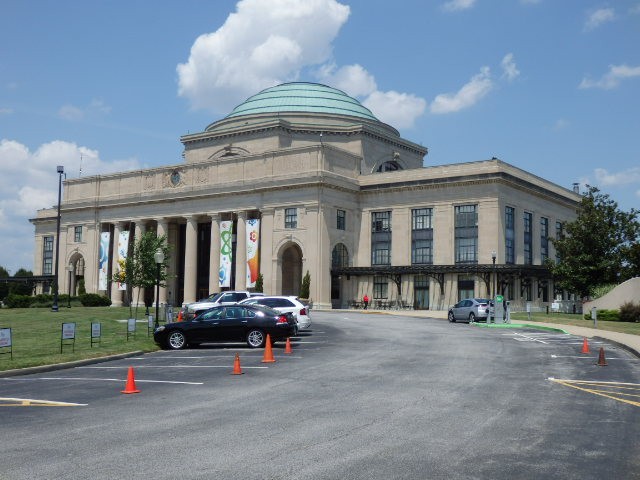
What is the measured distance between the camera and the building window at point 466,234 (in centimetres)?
6638

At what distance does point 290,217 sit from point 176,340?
44254 mm

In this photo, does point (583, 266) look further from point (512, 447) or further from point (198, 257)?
point (512, 447)

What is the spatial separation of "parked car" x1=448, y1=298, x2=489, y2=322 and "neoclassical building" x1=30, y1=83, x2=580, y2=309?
56.3 feet

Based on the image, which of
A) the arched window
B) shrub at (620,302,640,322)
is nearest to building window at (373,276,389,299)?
the arched window

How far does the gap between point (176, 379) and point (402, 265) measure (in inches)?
2091

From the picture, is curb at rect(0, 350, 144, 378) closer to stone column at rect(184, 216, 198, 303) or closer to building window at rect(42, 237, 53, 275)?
stone column at rect(184, 216, 198, 303)

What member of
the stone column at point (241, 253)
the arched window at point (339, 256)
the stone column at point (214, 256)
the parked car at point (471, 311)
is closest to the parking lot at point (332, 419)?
the parked car at point (471, 311)

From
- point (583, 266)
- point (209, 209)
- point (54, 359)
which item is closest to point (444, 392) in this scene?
point (54, 359)

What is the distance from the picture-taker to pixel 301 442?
1023 cm

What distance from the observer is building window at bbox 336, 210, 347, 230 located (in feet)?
234

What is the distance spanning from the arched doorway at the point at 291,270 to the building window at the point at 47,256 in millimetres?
38164

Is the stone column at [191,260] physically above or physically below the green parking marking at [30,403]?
above

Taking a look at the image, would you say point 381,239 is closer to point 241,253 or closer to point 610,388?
point 241,253

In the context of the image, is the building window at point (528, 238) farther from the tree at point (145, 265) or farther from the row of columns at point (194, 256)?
the tree at point (145, 265)
